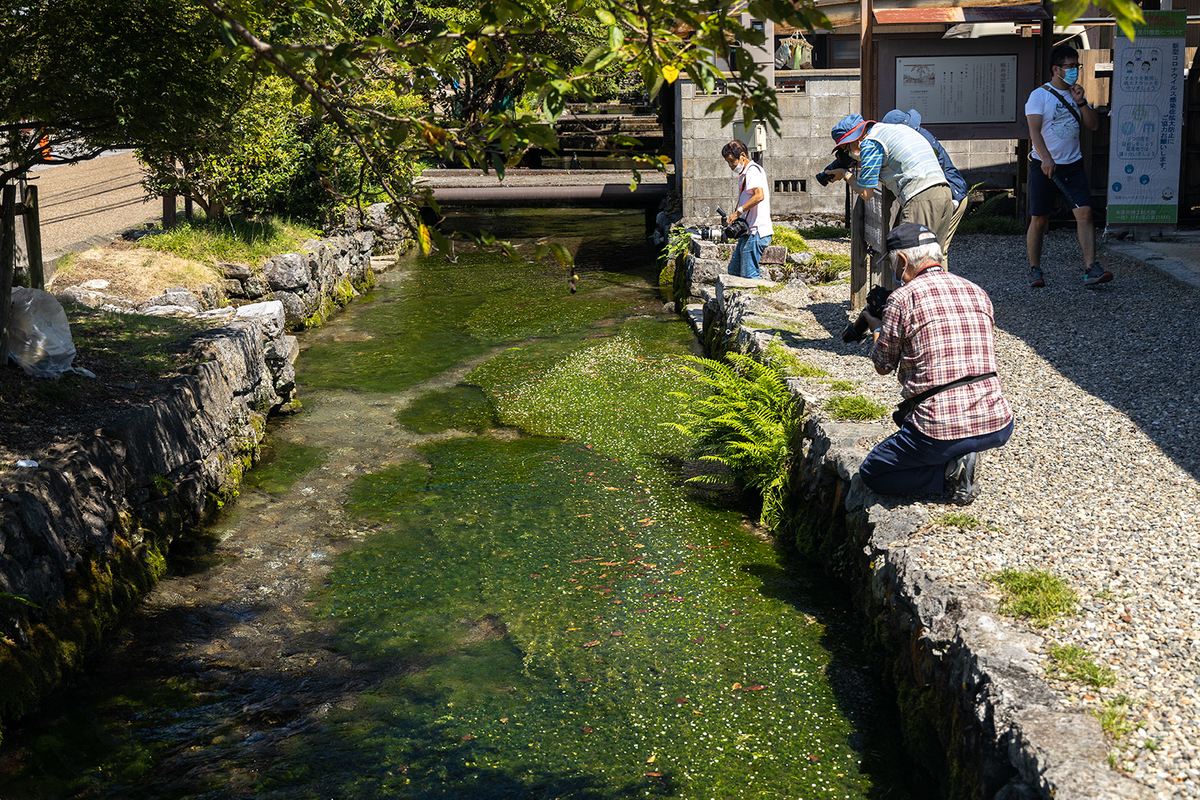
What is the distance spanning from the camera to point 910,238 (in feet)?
17.7

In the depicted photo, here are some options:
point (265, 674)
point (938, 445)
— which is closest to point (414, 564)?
point (265, 674)

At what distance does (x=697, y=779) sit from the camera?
420 cm

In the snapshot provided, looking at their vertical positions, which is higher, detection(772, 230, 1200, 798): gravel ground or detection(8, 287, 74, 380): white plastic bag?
detection(8, 287, 74, 380): white plastic bag

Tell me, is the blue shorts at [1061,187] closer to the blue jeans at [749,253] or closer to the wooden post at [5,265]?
the blue jeans at [749,253]

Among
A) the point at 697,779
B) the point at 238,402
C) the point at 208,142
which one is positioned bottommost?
the point at 697,779

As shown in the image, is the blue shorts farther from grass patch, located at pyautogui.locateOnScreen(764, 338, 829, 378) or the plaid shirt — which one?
the plaid shirt

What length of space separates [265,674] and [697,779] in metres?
2.28

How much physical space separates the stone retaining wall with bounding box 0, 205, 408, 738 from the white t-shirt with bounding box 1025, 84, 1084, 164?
7147 millimetres

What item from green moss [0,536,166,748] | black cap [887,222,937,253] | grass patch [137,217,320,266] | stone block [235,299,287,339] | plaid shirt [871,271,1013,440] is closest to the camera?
green moss [0,536,166,748]

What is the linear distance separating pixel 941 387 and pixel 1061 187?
5.41 metres

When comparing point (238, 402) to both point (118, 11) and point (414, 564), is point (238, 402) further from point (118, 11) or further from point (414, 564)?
point (118, 11)

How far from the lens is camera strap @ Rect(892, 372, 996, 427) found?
4.93m

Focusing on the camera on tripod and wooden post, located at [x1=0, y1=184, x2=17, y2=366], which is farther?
the camera on tripod

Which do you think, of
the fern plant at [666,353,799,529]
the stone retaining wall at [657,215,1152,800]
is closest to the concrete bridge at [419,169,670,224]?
the fern plant at [666,353,799,529]
